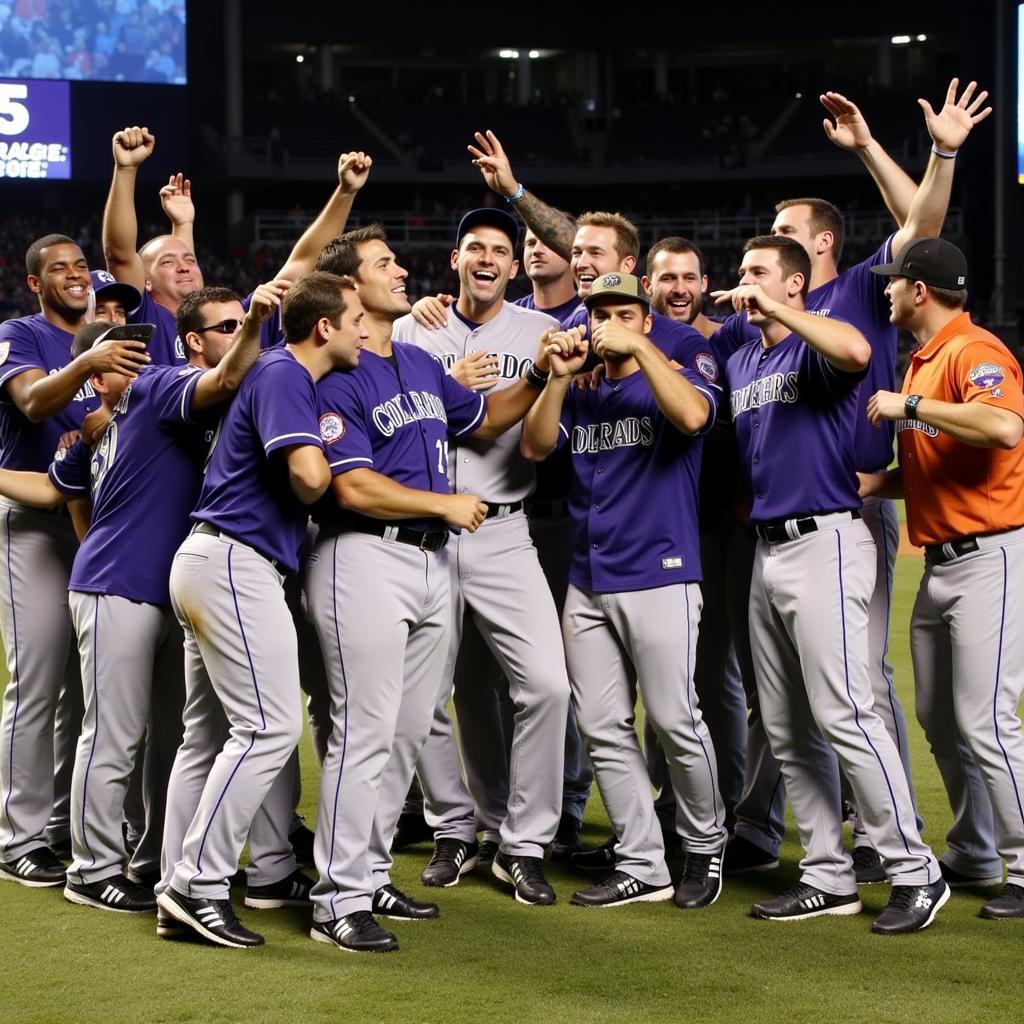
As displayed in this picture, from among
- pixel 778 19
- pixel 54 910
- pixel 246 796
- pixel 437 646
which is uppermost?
pixel 778 19

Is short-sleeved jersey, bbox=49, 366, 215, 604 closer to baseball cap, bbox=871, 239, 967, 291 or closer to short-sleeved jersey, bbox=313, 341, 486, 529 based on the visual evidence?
short-sleeved jersey, bbox=313, 341, 486, 529

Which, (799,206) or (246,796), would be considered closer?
(246,796)

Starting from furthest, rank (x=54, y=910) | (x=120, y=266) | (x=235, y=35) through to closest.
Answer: (x=235, y=35) → (x=120, y=266) → (x=54, y=910)

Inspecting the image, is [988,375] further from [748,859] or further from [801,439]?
[748,859]

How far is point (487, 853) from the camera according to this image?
213 inches

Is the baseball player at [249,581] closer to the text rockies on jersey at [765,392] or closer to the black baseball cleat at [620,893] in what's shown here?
the black baseball cleat at [620,893]

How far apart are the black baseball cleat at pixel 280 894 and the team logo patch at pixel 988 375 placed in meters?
2.63

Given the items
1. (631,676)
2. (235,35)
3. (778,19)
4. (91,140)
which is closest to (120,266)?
(631,676)

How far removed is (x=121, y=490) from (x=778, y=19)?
39896mm

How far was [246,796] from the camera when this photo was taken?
175 inches

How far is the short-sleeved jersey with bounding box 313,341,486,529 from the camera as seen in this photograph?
4605mm

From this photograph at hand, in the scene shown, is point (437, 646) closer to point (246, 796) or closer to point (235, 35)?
point (246, 796)

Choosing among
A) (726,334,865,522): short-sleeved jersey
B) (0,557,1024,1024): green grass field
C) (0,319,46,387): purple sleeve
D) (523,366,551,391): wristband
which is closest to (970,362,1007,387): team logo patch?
(726,334,865,522): short-sleeved jersey

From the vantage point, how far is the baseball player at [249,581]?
442 cm
